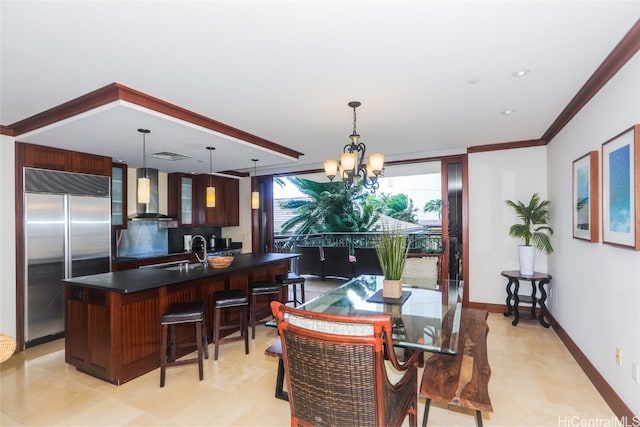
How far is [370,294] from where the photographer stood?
9.78 ft

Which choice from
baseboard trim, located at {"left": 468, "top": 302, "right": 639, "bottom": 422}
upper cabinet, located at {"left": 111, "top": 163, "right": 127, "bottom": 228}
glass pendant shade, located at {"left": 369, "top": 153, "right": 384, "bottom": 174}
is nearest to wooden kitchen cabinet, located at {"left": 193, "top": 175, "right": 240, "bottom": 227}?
upper cabinet, located at {"left": 111, "top": 163, "right": 127, "bottom": 228}

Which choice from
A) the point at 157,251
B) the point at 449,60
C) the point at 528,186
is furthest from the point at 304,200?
the point at 449,60

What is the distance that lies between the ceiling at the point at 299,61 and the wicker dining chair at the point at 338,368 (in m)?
1.56

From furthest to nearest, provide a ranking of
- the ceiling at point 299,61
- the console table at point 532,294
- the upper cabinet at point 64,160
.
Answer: the console table at point 532,294
the upper cabinet at point 64,160
the ceiling at point 299,61

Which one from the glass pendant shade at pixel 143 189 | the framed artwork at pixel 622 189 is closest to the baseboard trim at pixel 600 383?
the framed artwork at pixel 622 189

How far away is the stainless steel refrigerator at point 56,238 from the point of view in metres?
3.76

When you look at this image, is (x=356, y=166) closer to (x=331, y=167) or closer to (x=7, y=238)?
(x=331, y=167)

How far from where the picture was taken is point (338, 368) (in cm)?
147

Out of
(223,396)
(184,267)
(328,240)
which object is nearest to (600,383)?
(223,396)

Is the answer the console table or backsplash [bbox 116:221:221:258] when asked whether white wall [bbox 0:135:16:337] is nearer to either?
backsplash [bbox 116:221:221:258]

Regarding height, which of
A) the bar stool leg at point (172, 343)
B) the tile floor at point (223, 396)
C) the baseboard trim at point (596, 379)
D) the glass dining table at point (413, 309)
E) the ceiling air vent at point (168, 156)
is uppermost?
the ceiling air vent at point (168, 156)

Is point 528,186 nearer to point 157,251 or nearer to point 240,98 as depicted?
point 240,98

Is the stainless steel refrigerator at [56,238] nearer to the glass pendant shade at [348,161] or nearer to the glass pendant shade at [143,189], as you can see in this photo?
the glass pendant shade at [143,189]

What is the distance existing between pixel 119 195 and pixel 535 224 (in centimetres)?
610
